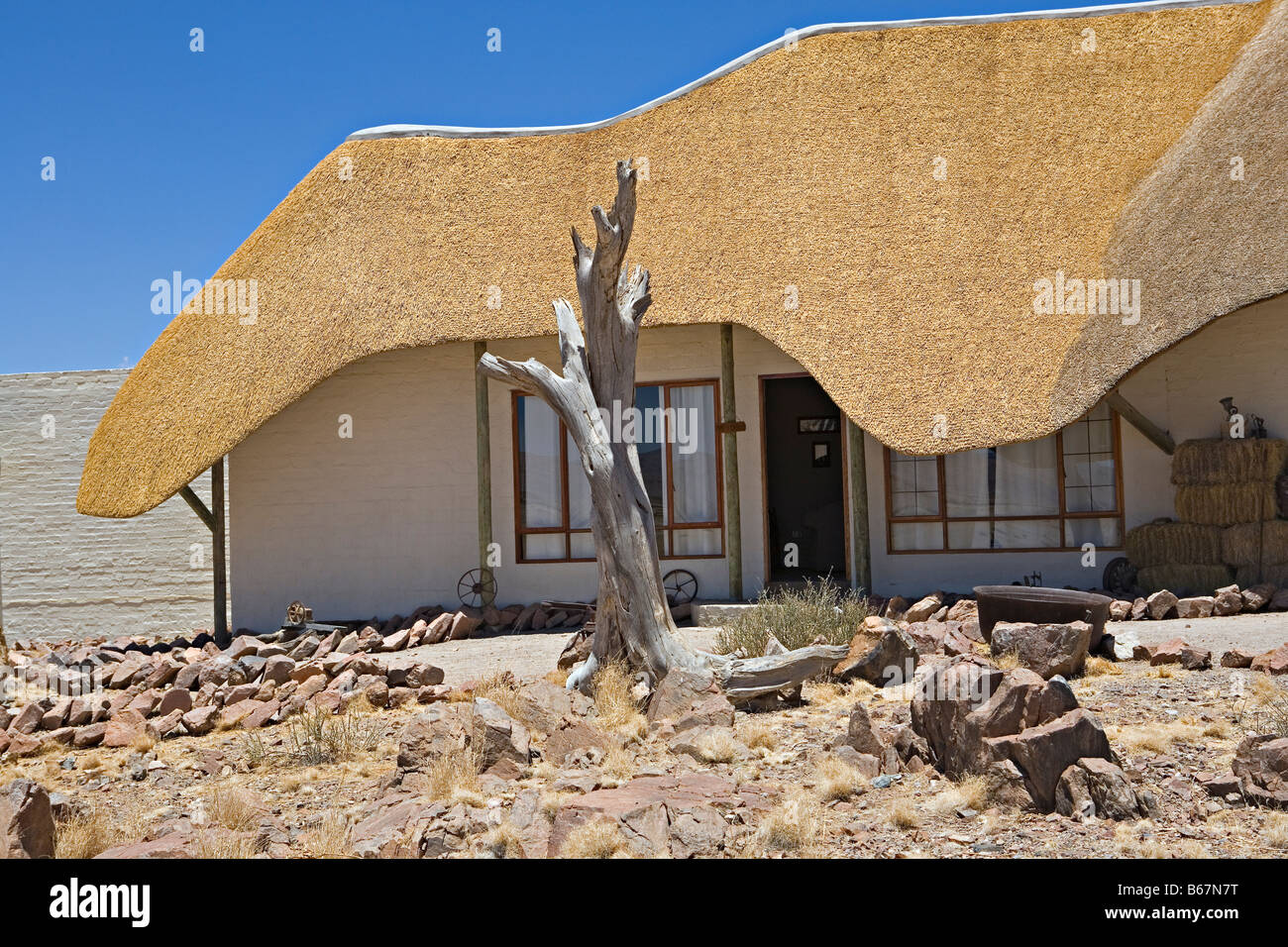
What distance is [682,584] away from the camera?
11.4m

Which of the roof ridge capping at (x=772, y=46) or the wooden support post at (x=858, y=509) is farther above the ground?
the roof ridge capping at (x=772, y=46)

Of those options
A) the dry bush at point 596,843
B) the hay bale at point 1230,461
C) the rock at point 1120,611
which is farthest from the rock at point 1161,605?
the dry bush at point 596,843

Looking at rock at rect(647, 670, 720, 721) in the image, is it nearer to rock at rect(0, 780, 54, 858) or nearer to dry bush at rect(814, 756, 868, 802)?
dry bush at rect(814, 756, 868, 802)

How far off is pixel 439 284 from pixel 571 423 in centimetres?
489

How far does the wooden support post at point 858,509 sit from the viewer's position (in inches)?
417

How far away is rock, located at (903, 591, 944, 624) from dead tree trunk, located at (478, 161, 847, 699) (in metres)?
2.51

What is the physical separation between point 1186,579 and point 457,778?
7056mm

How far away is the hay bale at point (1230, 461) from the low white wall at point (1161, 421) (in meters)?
0.52

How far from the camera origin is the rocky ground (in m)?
4.04

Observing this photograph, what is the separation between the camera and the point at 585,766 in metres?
5.47

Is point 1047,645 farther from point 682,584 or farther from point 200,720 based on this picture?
point 200,720

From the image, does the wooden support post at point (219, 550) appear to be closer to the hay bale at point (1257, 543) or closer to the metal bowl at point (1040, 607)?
the metal bowl at point (1040, 607)
